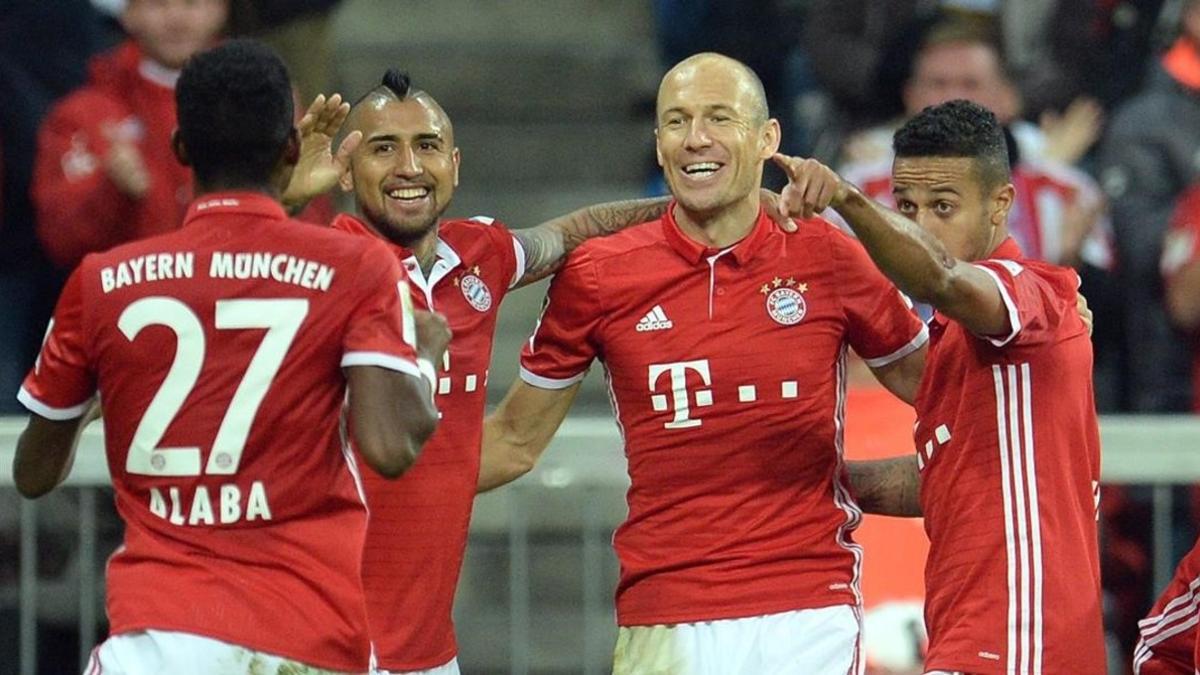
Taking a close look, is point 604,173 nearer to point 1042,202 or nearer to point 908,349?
point 1042,202

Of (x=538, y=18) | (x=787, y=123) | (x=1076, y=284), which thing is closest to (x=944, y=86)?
(x=787, y=123)

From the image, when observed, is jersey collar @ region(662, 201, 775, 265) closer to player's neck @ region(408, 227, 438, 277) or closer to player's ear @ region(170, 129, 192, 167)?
player's neck @ region(408, 227, 438, 277)

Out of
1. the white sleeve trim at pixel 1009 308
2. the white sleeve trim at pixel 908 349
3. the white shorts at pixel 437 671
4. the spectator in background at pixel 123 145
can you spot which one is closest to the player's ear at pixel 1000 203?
the white sleeve trim at pixel 1009 308

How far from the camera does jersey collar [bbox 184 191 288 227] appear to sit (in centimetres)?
544

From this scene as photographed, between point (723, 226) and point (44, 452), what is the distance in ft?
6.69

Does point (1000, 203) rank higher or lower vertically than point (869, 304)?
higher

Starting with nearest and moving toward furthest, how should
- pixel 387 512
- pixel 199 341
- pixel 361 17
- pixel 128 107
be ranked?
pixel 199 341 < pixel 387 512 < pixel 128 107 < pixel 361 17

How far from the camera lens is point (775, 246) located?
6.79 meters

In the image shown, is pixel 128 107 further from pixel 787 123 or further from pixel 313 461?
pixel 313 461

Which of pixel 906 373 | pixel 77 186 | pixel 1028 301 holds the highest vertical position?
pixel 77 186

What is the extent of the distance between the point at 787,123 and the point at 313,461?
205 inches

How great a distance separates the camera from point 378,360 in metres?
5.34

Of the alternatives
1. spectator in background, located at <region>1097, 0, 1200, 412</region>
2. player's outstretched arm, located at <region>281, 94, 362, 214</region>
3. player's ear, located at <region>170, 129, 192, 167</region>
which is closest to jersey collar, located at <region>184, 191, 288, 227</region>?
player's ear, located at <region>170, 129, 192, 167</region>

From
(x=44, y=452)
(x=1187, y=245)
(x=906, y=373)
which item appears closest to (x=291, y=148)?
(x=44, y=452)
